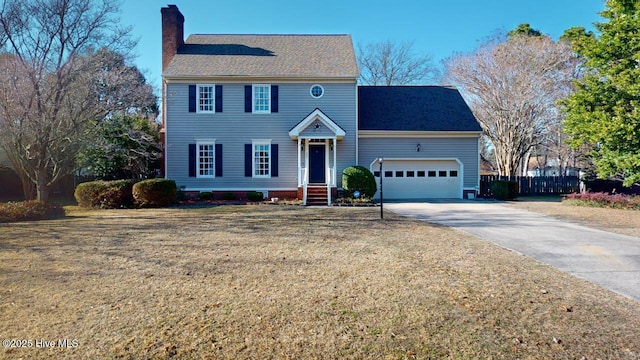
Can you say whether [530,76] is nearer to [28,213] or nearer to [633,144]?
[633,144]

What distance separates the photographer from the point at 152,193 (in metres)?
14.5

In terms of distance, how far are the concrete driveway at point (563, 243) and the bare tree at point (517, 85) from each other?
42.3ft

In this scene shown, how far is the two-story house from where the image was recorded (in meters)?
17.9

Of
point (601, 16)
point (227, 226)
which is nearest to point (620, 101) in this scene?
point (601, 16)

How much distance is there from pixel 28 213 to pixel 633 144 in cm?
1982

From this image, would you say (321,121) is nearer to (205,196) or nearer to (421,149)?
(421,149)

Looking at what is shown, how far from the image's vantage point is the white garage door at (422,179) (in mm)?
19203

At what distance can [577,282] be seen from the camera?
16.8 feet

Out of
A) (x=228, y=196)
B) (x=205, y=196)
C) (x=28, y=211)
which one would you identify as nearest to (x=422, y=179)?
(x=228, y=196)

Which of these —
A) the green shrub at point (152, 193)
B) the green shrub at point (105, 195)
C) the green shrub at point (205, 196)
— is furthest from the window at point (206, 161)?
the green shrub at point (105, 195)

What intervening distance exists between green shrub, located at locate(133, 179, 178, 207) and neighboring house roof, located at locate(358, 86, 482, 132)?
9.62 m

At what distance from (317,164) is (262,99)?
4144 millimetres

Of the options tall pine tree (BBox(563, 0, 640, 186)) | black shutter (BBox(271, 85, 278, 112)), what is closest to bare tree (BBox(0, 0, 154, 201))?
black shutter (BBox(271, 85, 278, 112))

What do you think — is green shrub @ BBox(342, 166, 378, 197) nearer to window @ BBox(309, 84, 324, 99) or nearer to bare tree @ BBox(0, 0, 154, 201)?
window @ BBox(309, 84, 324, 99)
